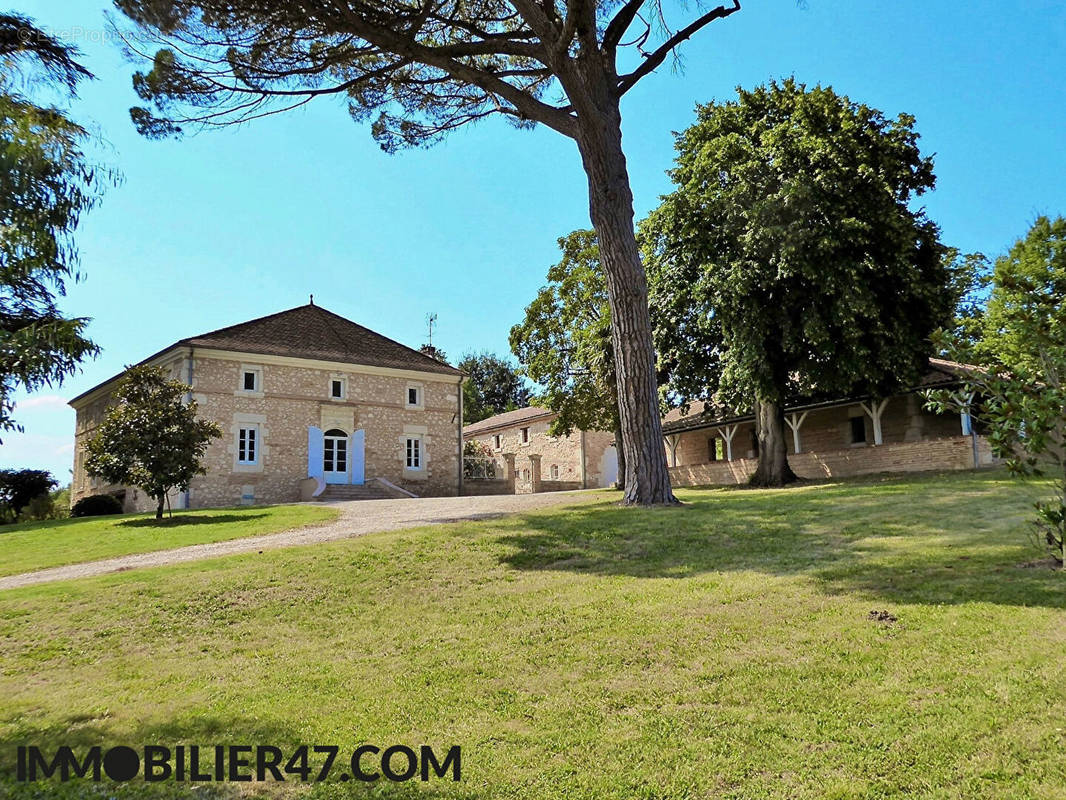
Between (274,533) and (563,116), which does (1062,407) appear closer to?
(563,116)

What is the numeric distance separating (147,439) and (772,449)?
1595 cm

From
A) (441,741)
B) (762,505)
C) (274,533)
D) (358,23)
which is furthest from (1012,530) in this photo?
(358,23)

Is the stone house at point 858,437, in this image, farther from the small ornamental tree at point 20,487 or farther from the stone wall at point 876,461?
the small ornamental tree at point 20,487

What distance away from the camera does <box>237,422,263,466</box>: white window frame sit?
2430 centimetres

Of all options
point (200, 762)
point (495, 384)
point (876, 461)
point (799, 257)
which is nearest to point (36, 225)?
point (200, 762)

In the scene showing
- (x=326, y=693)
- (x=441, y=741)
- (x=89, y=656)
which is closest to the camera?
(x=441, y=741)

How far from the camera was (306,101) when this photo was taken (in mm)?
14086

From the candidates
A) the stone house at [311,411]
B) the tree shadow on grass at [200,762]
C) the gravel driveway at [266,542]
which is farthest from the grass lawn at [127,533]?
the tree shadow on grass at [200,762]

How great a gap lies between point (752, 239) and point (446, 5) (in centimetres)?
887

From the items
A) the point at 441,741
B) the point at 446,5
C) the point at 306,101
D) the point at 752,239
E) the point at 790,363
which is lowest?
the point at 441,741

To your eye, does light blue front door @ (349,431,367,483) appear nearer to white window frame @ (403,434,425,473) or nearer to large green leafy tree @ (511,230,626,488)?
white window frame @ (403,434,425,473)

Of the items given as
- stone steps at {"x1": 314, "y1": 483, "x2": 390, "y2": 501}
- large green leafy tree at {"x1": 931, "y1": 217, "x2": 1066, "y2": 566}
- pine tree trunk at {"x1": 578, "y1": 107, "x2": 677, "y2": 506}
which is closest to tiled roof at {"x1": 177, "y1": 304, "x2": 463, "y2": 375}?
stone steps at {"x1": 314, "y1": 483, "x2": 390, "y2": 501}

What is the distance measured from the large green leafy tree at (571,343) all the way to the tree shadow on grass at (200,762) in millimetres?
19394

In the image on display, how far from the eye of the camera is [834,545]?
319 inches
